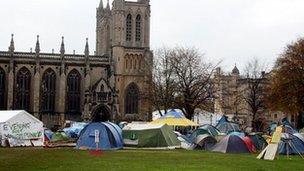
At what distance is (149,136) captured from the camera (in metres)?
42.8

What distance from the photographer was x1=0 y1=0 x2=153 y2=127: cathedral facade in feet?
287

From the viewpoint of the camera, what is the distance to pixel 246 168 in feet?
82.5

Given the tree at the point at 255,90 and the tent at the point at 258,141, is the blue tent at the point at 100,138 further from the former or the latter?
the tree at the point at 255,90

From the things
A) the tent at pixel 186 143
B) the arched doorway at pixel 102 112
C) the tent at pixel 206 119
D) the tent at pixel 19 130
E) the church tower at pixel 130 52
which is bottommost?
the tent at pixel 186 143

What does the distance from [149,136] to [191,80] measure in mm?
24454

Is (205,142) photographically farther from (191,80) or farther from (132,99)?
(132,99)

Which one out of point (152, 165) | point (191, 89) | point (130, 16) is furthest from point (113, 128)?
point (130, 16)

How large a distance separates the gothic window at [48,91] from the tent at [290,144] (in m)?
56.5

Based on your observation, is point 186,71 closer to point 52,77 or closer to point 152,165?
point 52,77

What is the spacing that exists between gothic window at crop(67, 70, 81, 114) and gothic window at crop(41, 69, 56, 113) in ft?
7.75

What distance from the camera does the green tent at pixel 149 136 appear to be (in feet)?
139

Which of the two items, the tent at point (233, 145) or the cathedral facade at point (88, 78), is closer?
the tent at point (233, 145)

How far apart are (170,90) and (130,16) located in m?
26.8

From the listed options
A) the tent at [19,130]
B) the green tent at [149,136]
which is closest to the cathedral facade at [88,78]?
the green tent at [149,136]
